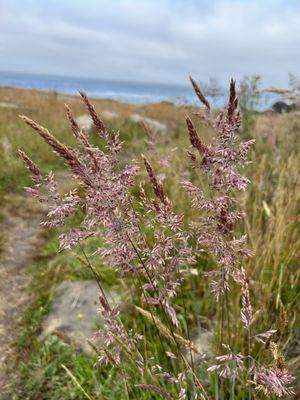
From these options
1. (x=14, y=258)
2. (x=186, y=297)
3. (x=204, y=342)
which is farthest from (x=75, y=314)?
(x=14, y=258)

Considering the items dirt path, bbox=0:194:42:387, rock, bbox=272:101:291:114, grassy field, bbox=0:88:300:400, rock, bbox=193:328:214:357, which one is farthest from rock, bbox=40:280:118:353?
rock, bbox=272:101:291:114

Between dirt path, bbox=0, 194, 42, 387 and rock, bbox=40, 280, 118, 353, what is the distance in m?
0.32

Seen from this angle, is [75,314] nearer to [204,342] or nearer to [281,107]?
[204,342]

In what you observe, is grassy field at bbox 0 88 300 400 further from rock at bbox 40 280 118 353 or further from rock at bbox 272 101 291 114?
rock at bbox 272 101 291 114

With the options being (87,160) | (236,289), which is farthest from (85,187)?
(236,289)

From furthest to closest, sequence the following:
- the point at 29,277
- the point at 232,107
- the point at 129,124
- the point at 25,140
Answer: the point at 129,124 < the point at 25,140 < the point at 29,277 < the point at 232,107

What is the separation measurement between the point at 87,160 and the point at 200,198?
1.17 ft

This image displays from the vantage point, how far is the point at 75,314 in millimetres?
3453

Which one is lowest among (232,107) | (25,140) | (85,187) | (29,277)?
(29,277)

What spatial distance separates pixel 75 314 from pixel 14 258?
5.19 ft

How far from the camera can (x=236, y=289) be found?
2730 millimetres

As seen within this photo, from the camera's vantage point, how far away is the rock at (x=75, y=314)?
3.20 metres

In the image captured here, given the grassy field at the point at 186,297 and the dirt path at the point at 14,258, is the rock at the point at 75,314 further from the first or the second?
the dirt path at the point at 14,258

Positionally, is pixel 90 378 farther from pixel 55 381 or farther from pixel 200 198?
pixel 200 198
